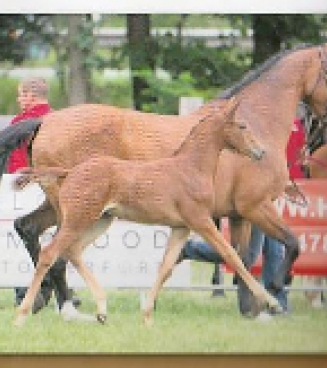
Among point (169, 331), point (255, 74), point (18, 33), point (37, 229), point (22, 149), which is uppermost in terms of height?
point (18, 33)

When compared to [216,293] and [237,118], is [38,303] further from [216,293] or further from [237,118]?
[237,118]

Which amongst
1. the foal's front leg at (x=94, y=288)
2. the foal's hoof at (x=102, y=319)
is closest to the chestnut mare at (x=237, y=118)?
the foal's front leg at (x=94, y=288)

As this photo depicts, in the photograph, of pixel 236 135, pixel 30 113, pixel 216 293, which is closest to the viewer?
pixel 236 135

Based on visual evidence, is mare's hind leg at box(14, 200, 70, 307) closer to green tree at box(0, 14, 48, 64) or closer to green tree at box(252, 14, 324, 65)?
green tree at box(0, 14, 48, 64)

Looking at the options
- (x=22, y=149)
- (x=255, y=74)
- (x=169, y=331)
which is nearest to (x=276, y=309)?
(x=169, y=331)

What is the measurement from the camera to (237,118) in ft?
29.4

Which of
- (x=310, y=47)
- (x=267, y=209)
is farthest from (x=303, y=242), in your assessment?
(x=310, y=47)

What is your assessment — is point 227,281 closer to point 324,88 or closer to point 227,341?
point 227,341

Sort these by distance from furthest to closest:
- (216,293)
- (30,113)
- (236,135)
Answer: (216,293) → (30,113) → (236,135)

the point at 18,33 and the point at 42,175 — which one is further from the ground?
the point at 18,33

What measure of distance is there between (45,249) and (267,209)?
1.06 m

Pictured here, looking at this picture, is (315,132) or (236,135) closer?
(236,135)

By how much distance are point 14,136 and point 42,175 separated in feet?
0.76

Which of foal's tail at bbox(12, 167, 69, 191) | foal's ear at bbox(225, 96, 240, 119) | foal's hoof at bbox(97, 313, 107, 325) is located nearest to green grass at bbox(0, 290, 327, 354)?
foal's hoof at bbox(97, 313, 107, 325)
